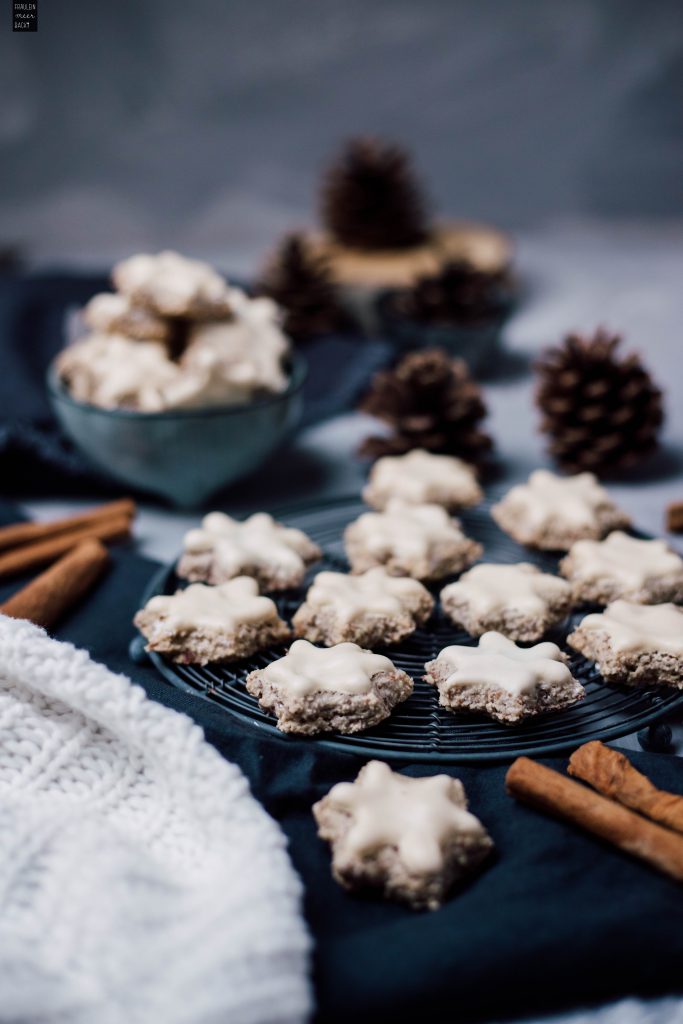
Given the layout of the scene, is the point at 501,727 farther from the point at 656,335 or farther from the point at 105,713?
the point at 656,335

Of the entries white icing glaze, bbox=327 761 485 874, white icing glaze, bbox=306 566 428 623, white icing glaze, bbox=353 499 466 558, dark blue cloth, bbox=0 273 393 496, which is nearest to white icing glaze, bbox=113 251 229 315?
dark blue cloth, bbox=0 273 393 496

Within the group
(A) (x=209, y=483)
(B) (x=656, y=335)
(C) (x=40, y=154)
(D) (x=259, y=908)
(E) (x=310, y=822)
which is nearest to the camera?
(D) (x=259, y=908)

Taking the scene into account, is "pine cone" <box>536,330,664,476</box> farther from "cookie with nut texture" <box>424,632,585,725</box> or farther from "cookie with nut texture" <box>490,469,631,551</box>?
"cookie with nut texture" <box>424,632,585,725</box>

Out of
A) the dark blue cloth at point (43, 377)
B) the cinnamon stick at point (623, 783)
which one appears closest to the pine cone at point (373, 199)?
the dark blue cloth at point (43, 377)

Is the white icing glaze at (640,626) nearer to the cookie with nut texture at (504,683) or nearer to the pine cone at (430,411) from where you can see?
the cookie with nut texture at (504,683)

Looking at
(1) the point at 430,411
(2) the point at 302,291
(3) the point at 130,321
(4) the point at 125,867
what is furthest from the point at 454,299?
(4) the point at 125,867

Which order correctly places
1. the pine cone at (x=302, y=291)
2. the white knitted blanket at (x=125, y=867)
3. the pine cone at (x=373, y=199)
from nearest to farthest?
the white knitted blanket at (x=125, y=867) → the pine cone at (x=302, y=291) → the pine cone at (x=373, y=199)

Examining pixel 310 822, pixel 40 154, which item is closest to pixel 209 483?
pixel 310 822
